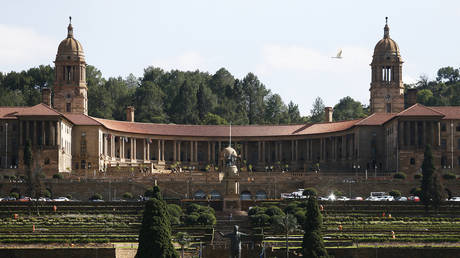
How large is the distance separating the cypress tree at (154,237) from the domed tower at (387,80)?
Answer: 7802 centimetres

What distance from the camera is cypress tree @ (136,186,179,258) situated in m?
70.9

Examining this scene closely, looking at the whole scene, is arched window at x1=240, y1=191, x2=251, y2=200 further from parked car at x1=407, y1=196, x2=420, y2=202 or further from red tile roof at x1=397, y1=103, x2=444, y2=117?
red tile roof at x1=397, y1=103, x2=444, y2=117

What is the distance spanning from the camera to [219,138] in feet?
488

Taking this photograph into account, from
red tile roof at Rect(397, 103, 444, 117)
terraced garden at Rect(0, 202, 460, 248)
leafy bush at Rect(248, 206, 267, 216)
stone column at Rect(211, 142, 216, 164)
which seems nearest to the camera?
terraced garden at Rect(0, 202, 460, 248)

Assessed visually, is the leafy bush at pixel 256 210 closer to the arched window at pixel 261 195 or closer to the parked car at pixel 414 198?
the parked car at pixel 414 198

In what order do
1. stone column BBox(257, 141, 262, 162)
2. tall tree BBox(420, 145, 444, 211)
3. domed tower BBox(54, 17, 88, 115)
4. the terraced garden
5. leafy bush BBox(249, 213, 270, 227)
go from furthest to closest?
stone column BBox(257, 141, 262, 162) → domed tower BBox(54, 17, 88, 115) → tall tree BBox(420, 145, 444, 211) → leafy bush BBox(249, 213, 270, 227) → the terraced garden

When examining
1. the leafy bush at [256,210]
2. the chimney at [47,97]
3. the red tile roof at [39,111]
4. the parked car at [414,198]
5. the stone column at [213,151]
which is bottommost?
the leafy bush at [256,210]

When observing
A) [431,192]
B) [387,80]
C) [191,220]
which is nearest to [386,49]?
[387,80]

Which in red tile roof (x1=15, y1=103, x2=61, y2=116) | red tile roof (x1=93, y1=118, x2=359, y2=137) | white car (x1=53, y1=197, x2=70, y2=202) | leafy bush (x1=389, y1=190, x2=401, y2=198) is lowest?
white car (x1=53, y1=197, x2=70, y2=202)

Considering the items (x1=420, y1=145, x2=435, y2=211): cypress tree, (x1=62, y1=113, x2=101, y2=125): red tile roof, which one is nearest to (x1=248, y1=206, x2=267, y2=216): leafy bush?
(x1=420, y1=145, x2=435, y2=211): cypress tree

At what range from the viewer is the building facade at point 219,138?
12744 centimetres

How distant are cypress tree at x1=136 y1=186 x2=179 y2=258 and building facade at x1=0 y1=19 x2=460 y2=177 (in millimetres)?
48246

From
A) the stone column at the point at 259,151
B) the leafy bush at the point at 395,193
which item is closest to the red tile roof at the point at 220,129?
the stone column at the point at 259,151

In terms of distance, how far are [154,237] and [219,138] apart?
255 feet
